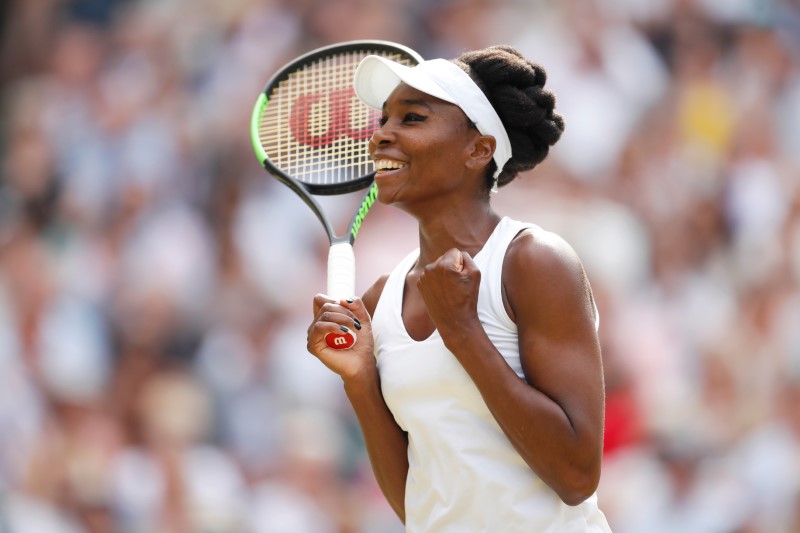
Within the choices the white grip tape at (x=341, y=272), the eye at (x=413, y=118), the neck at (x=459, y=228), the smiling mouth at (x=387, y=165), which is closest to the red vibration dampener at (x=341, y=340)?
the white grip tape at (x=341, y=272)

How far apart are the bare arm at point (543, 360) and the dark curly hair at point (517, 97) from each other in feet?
1.02

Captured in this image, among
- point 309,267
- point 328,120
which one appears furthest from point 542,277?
point 309,267

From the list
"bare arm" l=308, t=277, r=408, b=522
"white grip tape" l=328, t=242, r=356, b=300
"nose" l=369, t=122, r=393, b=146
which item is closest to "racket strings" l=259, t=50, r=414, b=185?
"white grip tape" l=328, t=242, r=356, b=300

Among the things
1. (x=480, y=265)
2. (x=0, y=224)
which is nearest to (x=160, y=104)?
(x=0, y=224)

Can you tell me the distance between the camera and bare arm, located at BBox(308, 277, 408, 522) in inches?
88.0

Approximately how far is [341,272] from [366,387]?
0.98ft

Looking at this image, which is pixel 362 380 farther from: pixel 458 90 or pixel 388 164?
pixel 458 90

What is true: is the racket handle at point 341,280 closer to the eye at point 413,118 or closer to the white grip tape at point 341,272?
the white grip tape at point 341,272

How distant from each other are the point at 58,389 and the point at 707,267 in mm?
3225

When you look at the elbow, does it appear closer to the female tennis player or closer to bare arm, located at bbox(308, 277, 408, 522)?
the female tennis player

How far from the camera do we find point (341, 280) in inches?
94.4

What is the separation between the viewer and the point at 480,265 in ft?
7.07

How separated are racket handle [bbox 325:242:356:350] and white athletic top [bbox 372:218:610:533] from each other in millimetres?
121

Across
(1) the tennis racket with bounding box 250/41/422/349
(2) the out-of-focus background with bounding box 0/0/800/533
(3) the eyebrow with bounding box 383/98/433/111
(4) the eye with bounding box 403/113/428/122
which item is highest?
(3) the eyebrow with bounding box 383/98/433/111
